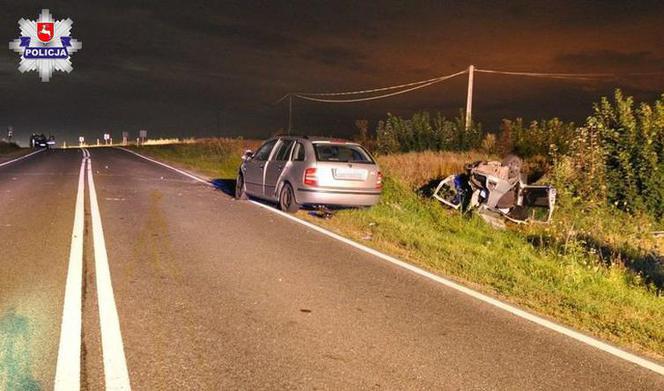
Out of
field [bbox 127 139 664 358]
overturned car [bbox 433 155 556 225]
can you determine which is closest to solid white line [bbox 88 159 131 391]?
field [bbox 127 139 664 358]

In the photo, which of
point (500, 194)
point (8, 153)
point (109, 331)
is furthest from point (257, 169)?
point (8, 153)

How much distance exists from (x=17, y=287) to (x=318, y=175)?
6.62 meters

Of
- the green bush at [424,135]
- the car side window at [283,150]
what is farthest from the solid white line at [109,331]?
the green bush at [424,135]

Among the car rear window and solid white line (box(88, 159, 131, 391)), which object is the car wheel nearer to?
the car rear window

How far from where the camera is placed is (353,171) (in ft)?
40.4

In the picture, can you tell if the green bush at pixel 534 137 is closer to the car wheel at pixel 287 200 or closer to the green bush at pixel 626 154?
the green bush at pixel 626 154

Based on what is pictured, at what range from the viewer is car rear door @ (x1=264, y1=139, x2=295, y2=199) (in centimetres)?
1323

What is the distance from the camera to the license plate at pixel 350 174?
12.2 meters

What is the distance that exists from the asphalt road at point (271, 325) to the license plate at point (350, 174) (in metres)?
2.85

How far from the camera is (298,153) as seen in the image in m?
12.8

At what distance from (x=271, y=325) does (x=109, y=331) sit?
4.28 feet

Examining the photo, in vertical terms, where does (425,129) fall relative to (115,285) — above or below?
above

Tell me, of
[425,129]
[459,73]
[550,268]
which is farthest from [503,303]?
[459,73]

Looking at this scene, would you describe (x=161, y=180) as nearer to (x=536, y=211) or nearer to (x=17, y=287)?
(x=536, y=211)
